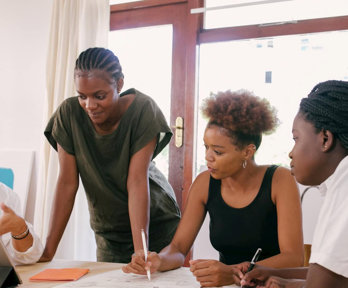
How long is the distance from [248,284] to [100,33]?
7.92ft

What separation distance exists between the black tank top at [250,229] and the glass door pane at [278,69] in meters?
1.31

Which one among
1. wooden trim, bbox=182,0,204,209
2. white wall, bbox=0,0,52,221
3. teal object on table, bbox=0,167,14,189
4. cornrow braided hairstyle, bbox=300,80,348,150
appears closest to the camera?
cornrow braided hairstyle, bbox=300,80,348,150

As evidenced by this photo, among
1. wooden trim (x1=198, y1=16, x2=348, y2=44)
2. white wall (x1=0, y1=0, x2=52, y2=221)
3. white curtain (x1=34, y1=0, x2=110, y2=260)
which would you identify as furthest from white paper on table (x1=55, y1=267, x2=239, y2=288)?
white wall (x1=0, y1=0, x2=52, y2=221)

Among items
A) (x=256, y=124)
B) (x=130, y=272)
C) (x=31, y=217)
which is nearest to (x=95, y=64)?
(x=256, y=124)

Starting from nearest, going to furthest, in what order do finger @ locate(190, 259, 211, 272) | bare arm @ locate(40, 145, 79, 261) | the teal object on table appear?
finger @ locate(190, 259, 211, 272) < bare arm @ locate(40, 145, 79, 261) < the teal object on table

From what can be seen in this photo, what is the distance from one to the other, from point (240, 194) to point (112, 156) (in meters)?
0.50

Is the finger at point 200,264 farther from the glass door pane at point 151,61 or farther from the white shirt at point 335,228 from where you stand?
the glass door pane at point 151,61

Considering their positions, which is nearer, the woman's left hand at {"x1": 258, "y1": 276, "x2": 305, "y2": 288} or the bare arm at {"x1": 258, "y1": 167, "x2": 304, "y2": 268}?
the woman's left hand at {"x1": 258, "y1": 276, "x2": 305, "y2": 288}

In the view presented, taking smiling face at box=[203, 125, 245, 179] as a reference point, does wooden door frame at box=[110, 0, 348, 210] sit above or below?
above

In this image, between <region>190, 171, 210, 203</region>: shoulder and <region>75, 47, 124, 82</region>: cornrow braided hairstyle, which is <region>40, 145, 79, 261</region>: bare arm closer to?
<region>75, 47, 124, 82</region>: cornrow braided hairstyle

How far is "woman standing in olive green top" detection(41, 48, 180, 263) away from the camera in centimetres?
163

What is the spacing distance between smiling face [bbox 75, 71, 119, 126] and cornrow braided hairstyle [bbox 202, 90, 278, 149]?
1.14 ft

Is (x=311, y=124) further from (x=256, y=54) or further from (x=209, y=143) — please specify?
(x=256, y=54)

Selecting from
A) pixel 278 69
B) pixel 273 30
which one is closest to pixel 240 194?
pixel 278 69
